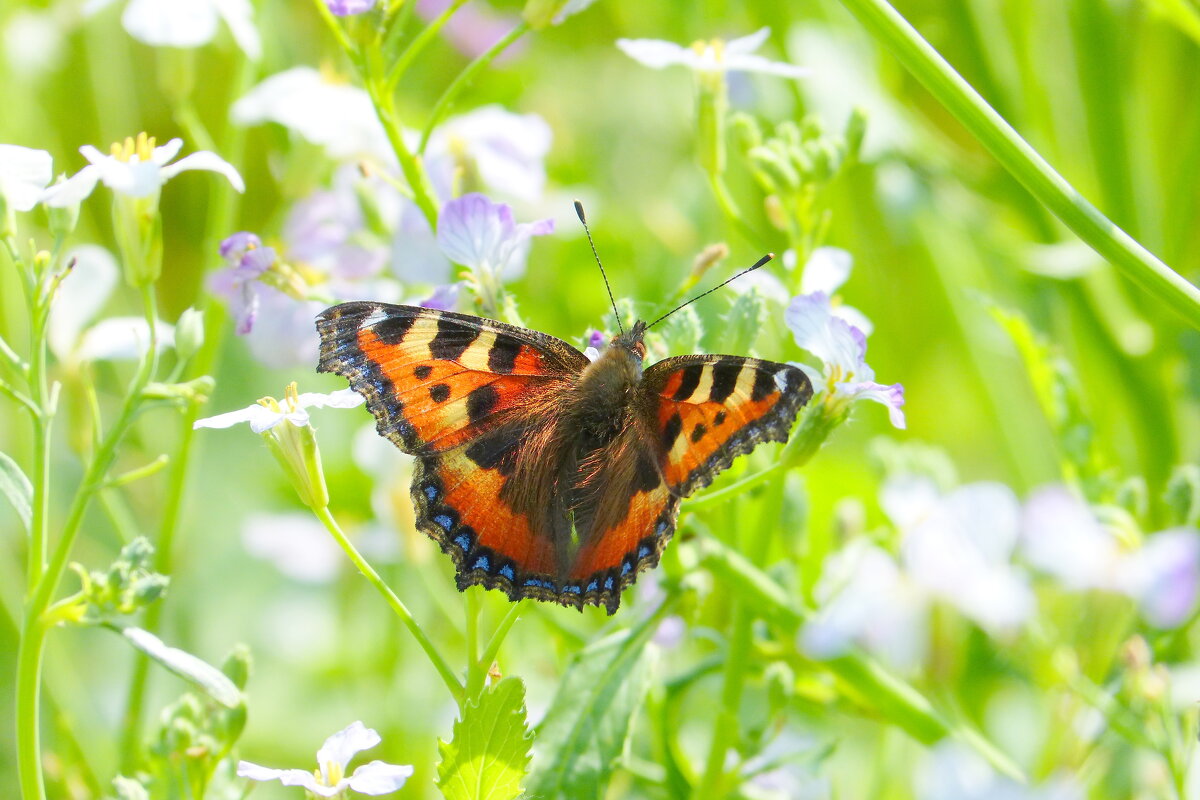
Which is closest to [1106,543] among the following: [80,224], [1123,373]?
[1123,373]

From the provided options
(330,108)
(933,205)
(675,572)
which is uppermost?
(330,108)

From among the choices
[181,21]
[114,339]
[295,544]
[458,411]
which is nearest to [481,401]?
[458,411]

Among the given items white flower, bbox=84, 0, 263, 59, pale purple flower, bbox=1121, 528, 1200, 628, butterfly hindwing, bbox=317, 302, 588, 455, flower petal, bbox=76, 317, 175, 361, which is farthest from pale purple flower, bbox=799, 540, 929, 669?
white flower, bbox=84, 0, 263, 59

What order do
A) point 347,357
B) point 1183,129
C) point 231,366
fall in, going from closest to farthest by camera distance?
point 347,357 → point 231,366 → point 1183,129

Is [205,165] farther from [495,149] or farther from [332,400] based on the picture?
[495,149]

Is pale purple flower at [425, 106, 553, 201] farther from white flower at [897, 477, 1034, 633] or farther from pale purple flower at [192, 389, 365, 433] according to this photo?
white flower at [897, 477, 1034, 633]

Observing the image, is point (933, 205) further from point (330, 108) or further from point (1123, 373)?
point (330, 108)

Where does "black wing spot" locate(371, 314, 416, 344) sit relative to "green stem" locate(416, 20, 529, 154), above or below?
below
